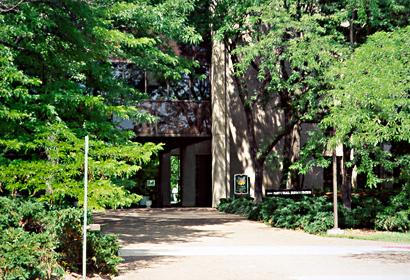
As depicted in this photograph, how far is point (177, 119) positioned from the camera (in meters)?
30.3

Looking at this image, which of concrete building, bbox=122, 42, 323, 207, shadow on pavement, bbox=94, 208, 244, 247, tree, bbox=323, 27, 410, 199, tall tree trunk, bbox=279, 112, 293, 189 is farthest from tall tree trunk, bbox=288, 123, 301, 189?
tree, bbox=323, 27, 410, 199

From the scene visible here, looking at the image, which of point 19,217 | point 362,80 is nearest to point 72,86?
point 19,217

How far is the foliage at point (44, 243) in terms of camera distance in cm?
770

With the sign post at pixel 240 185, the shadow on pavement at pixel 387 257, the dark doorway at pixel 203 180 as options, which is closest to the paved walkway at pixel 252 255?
the shadow on pavement at pixel 387 257

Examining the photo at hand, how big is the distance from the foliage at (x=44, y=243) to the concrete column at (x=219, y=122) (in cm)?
2186

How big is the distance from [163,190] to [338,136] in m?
Result: 23.5

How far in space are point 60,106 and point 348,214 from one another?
12.7m

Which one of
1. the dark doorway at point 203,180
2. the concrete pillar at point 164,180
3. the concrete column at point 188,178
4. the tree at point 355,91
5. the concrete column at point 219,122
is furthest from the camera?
the concrete column at point 188,178

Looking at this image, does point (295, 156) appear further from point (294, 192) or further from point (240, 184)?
point (240, 184)

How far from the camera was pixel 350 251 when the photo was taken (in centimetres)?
1293

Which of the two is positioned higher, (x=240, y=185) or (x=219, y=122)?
(x=219, y=122)

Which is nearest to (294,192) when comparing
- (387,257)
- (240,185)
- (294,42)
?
(240,185)

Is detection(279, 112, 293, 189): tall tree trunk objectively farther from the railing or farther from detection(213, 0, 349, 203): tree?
the railing

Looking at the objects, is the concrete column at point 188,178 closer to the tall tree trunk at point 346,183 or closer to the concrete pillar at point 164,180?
the concrete pillar at point 164,180
